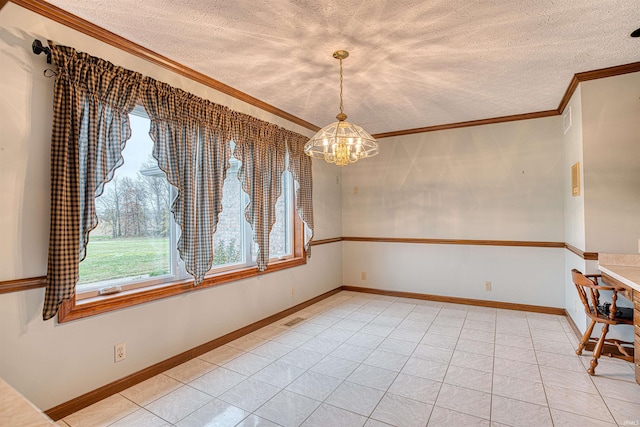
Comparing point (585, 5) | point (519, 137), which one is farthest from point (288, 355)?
point (519, 137)

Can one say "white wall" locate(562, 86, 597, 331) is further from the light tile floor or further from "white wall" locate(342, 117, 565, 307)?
the light tile floor

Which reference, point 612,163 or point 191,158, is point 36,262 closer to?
point 191,158

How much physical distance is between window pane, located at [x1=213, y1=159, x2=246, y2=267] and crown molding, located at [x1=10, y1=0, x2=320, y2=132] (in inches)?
29.0

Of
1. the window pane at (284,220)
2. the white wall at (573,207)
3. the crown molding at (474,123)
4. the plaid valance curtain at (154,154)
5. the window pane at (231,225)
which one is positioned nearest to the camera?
the plaid valance curtain at (154,154)

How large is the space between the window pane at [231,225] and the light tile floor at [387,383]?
0.86 metres

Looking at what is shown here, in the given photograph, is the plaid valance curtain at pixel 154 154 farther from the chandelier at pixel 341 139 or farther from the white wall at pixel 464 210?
the white wall at pixel 464 210

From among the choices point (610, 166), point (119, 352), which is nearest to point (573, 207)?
point (610, 166)

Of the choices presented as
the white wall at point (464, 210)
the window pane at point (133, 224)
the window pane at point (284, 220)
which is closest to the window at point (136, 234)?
the window pane at point (133, 224)

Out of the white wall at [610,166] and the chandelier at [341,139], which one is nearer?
the chandelier at [341,139]

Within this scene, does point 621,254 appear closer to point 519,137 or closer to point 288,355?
point 519,137

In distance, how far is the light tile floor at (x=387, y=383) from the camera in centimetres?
204

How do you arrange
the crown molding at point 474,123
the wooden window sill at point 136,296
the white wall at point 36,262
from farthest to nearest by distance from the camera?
the crown molding at point 474,123 → the wooden window sill at point 136,296 → the white wall at point 36,262

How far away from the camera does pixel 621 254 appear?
9.23 ft

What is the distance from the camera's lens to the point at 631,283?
2186 mm
